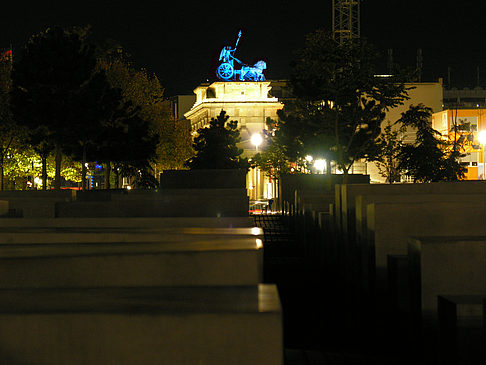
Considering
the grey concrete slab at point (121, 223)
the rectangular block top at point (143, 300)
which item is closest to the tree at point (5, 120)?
the grey concrete slab at point (121, 223)

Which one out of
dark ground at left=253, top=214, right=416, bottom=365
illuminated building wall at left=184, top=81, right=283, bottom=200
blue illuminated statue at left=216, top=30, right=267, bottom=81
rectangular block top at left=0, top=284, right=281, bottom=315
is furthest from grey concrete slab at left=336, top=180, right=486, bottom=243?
illuminated building wall at left=184, top=81, right=283, bottom=200

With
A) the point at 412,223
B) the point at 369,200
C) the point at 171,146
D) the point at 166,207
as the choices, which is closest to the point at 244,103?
the point at 171,146

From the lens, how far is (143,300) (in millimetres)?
3635

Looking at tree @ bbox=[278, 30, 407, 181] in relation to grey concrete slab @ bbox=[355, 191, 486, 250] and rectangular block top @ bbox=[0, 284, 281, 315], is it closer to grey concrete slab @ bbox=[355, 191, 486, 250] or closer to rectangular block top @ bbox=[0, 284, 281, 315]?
grey concrete slab @ bbox=[355, 191, 486, 250]

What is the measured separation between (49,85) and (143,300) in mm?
26814

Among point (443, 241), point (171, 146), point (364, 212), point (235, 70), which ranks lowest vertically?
point (443, 241)

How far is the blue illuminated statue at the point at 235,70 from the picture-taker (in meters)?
106

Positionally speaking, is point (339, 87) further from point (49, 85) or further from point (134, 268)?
point (134, 268)

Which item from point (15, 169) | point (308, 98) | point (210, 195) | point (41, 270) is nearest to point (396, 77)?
point (308, 98)

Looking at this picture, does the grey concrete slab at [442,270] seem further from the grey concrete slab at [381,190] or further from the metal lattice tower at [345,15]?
the metal lattice tower at [345,15]

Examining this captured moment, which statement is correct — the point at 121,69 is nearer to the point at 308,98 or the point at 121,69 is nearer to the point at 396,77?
the point at 308,98

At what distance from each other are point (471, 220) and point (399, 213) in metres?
0.80

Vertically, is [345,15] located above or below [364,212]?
above

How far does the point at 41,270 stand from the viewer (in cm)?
486
